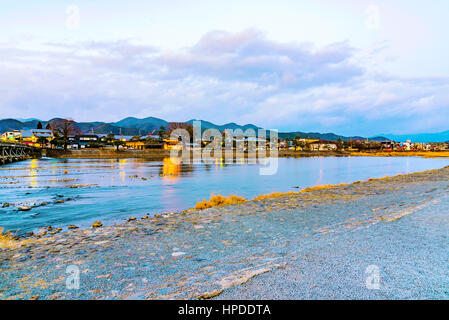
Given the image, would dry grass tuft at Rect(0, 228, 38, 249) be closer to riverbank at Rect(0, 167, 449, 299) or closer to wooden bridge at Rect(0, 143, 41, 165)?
riverbank at Rect(0, 167, 449, 299)

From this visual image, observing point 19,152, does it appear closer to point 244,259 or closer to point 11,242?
point 11,242

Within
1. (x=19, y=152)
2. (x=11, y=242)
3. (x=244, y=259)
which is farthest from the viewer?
(x=19, y=152)

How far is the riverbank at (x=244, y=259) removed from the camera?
4234mm

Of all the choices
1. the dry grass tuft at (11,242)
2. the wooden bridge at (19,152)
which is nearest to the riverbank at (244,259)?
the dry grass tuft at (11,242)

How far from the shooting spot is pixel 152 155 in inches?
4072

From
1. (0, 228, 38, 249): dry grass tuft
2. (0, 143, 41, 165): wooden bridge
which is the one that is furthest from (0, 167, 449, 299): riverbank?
(0, 143, 41, 165): wooden bridge

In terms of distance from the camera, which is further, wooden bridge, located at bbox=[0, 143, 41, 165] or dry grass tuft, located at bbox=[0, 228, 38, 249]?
wooden bridge, located at bbox=[0, 143, 41, 165]

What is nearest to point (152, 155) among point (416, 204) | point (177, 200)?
point (177, 200)

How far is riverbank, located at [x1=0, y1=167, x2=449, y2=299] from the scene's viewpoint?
423cm

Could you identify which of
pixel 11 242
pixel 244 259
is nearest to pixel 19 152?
pixel 11 242

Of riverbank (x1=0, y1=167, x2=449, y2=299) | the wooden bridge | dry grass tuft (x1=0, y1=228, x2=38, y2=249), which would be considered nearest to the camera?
riverbank (x1=0, y1=167, x2=449, y2=299)

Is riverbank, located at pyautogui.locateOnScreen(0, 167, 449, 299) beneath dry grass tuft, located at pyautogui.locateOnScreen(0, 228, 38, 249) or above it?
above

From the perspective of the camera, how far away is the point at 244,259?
5.63 m
